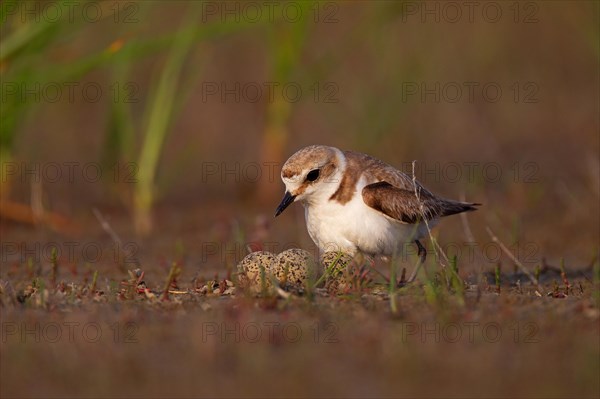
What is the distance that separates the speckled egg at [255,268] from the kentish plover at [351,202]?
14.9 inches

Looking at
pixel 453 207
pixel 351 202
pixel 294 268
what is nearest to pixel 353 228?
pixel 351 202

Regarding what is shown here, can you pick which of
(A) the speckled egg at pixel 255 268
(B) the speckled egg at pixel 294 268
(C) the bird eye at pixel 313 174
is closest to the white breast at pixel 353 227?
(C) the bird eye at pixel 313 174

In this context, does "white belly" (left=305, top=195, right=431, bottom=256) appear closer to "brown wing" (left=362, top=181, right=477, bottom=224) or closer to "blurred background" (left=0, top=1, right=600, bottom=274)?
"brown wing" (left=362, top=181, right=477, bottom=224)

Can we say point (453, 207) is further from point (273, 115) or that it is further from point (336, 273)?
point (273, 115)

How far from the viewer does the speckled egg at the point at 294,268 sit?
508cm

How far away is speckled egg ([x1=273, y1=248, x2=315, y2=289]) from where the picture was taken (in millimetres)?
5078

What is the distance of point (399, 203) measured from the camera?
215 inches

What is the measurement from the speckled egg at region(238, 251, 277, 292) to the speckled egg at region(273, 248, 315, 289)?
0.04 metres

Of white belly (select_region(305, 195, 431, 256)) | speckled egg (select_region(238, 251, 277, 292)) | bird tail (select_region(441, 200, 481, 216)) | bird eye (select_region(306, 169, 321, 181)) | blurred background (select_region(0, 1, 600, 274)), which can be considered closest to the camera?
speckled egg (select_region(238, 251, 277, 292))

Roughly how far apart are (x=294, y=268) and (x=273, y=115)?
3375 millimetres

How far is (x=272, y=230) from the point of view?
25.1 ft

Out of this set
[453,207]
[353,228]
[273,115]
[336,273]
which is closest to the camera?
[336,273]

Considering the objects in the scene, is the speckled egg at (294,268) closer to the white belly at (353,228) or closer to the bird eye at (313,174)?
the white belly at (353,228)

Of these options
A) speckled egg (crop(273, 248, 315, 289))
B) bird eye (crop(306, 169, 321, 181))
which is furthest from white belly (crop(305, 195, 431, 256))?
speckled egg (crop(273, 248, 315, 289))
